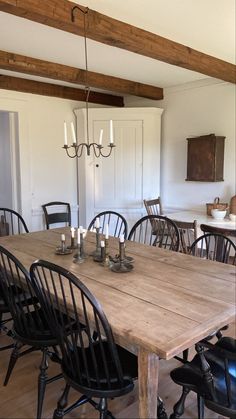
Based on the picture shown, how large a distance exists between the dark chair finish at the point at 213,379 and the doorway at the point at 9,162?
369cm

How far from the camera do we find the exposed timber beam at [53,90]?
4.34 meters

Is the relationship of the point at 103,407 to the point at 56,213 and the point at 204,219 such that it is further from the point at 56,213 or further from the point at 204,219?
the point at 56,213

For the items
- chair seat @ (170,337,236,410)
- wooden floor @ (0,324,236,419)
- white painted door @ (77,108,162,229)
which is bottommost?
wooden floor @ (0,324,236,419)

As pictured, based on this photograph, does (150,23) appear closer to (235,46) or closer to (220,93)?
(235,46)

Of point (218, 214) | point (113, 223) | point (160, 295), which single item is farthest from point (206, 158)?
point (160, 295)

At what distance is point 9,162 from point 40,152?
Answer: 18.3 inches

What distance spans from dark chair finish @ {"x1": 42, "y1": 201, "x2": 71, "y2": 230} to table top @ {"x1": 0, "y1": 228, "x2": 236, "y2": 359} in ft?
7.24

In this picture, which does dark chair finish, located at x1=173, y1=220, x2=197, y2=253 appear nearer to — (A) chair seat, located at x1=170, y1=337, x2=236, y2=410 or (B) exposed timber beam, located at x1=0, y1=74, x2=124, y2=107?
(A) chair seat, located at x1=170, y1=337, x2=236, y2=410

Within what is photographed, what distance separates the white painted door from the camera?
5004mm

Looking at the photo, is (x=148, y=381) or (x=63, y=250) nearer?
(x=148, y=381)

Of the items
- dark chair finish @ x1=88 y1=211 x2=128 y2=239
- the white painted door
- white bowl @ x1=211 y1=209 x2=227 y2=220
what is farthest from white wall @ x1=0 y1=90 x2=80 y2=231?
white bowl @ x1=211 y1=209 x2=227 y2=220

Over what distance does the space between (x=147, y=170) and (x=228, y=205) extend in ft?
4.36

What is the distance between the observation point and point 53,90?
473 centimetres

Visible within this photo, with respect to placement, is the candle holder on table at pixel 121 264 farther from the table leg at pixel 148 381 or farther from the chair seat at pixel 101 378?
the table leg at pixel 148 381
